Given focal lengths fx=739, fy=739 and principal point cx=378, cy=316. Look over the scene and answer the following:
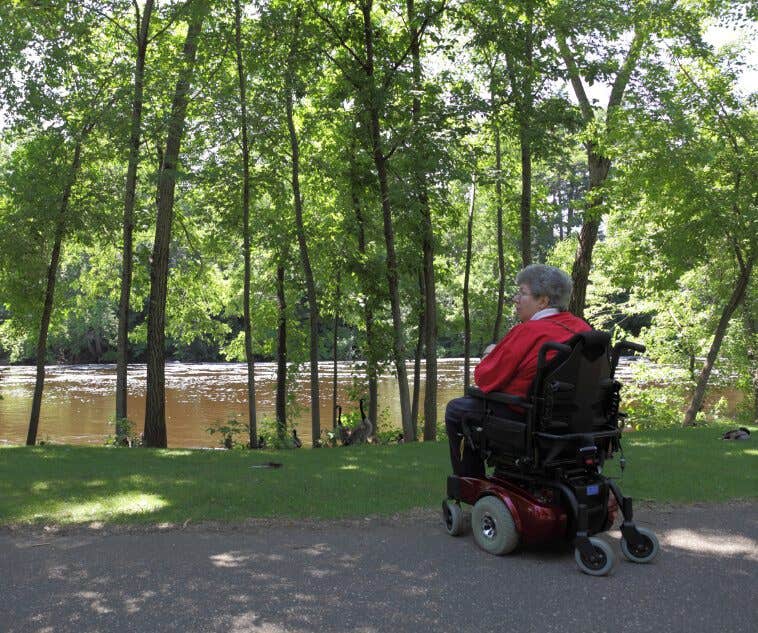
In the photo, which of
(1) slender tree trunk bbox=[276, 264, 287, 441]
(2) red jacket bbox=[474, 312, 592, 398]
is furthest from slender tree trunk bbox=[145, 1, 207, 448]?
(2) red jacket bbox=[474, 312, 592, 398]

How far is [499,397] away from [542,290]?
2.28ft

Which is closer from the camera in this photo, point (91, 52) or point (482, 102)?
point (482, 102)

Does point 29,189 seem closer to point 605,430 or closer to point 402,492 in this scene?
point 402,492

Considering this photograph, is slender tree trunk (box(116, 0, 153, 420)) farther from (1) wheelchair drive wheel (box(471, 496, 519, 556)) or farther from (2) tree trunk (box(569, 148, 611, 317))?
(1) wheelchair drive wheel (box(471, 496, 519, 556))

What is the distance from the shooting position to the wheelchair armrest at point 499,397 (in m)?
4.08

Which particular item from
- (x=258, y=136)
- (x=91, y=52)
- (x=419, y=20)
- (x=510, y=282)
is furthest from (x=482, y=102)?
(x=510, y=282)

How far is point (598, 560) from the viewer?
3.88 meters

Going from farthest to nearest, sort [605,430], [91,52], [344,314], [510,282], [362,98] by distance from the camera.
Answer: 1. [510,282]
2. [344,314]
3. [91,52]
4. [362,98]
5. [605,430]

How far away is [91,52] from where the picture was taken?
1231 centimetres

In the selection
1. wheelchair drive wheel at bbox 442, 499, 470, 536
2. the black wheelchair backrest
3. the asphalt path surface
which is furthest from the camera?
wheelchair drive wheel at bbox 442, 499, 470, 536

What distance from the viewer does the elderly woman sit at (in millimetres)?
4141

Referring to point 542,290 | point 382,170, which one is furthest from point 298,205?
point 542,290

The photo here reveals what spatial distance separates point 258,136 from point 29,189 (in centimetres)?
414

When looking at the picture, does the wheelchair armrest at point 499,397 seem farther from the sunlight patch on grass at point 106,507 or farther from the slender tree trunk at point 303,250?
the slender tree trunk at point 303,250
